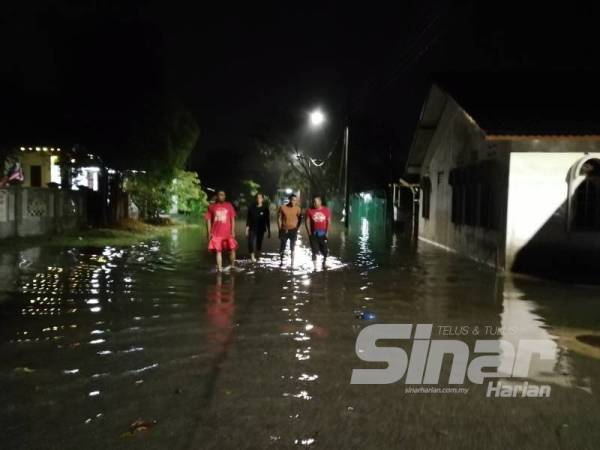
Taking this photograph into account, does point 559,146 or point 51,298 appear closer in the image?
point 51,298

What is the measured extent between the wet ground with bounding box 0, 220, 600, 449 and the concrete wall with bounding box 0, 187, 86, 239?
5741 millimetres

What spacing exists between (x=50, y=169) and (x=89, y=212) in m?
7.79

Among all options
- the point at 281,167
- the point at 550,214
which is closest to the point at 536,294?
the point at 550,214

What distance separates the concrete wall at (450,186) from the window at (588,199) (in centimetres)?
160

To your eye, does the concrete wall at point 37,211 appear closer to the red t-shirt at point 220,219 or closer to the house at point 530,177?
the red t-shirt at point 220,219

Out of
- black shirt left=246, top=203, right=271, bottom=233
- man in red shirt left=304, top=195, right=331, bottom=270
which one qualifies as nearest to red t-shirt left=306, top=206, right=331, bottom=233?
man in red shirt left=304, top=195, right=331, bottom=270

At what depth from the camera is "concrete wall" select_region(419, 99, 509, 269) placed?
1382 cm

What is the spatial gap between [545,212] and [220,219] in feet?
23.6

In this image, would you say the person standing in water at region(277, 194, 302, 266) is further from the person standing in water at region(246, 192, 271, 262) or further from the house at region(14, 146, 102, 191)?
the house at region(14, 146, 102, 191)

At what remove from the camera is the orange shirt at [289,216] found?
14225 mm

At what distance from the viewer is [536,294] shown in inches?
417

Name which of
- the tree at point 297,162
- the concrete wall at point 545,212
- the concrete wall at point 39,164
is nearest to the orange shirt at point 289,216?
the concrete wall at point 545,212

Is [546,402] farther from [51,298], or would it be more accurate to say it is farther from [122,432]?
[51,298]

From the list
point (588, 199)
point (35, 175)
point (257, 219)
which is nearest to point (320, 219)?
point (257, 219)
